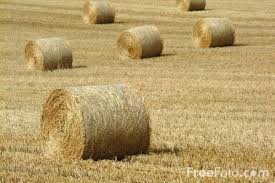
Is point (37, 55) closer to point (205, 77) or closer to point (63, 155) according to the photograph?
point (205, 77)

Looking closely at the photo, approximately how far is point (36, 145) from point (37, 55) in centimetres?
1056

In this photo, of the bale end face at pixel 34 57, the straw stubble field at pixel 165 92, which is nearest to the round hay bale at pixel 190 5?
the straw stubble field at pixel 165 92

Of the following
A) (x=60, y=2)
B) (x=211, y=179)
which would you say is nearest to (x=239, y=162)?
(x=211, y=179)

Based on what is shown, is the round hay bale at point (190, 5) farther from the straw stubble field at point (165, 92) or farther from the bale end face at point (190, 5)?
the straw stubble field at point (165, 92)

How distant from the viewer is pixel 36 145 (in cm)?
1019

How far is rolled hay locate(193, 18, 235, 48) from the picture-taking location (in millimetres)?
25375

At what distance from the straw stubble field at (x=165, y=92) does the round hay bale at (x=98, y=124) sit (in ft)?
0.69

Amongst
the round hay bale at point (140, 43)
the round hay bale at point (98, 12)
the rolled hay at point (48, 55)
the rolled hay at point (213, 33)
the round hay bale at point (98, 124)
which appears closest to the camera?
the round hay bale at point (98, 124)

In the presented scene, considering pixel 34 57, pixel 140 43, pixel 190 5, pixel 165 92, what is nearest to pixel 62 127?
pixel 165 92

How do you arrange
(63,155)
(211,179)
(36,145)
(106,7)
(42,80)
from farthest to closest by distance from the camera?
(106,7), (42,80), (36,145), (63,155), (211,179)

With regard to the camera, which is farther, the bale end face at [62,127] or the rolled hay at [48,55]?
the rolled hay at [48,55]
